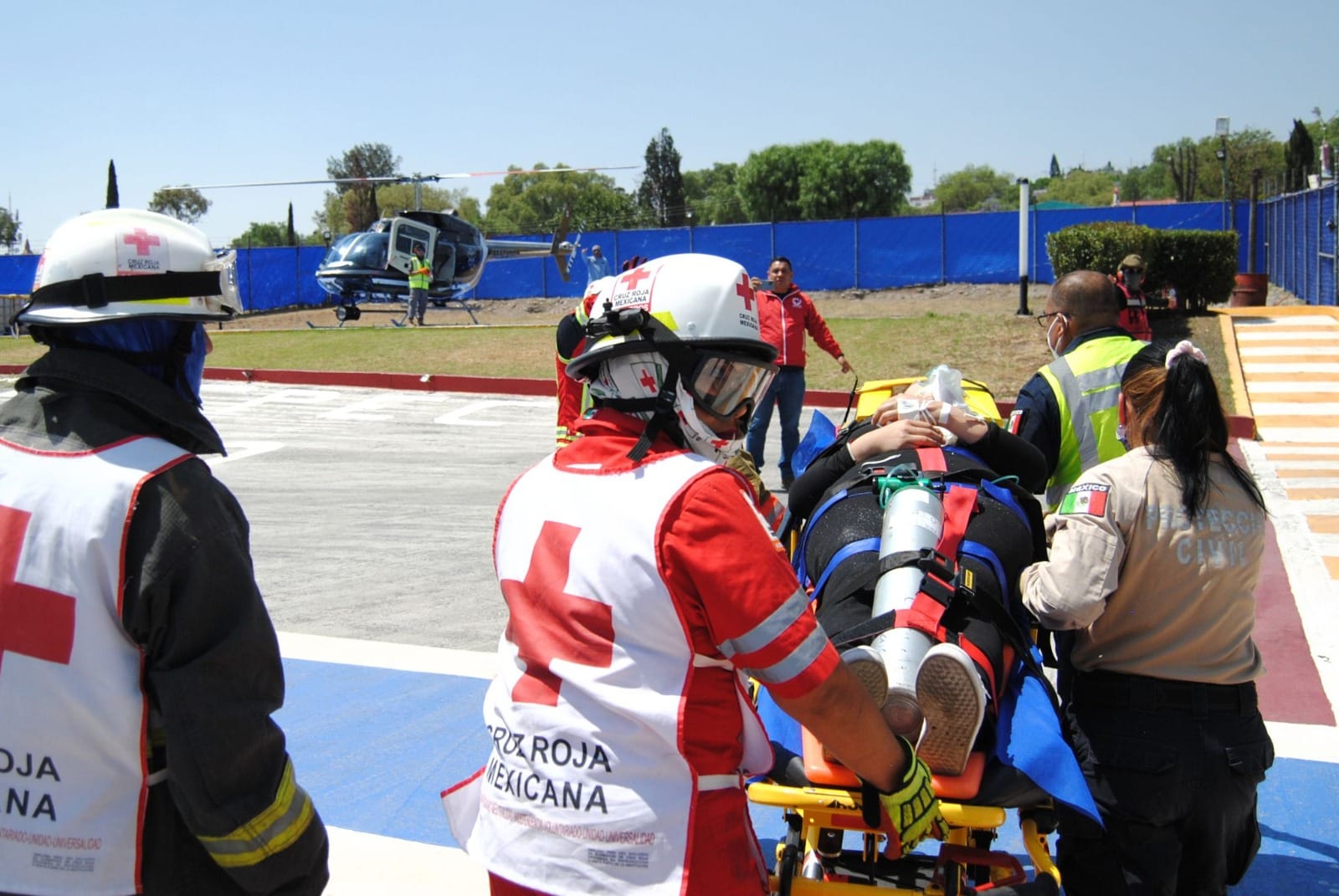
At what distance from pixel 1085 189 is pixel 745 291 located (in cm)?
12674

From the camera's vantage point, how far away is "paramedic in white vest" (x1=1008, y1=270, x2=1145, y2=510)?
4852mm

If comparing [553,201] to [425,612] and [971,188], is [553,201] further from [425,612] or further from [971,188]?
[425,612]

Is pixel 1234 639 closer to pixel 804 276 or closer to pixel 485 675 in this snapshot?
pixel 485 675

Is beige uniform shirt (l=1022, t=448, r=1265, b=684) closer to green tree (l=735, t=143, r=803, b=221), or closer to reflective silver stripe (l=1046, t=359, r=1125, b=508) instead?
reflective silver stripe (l=1046, t=359, r=1125, b=508)

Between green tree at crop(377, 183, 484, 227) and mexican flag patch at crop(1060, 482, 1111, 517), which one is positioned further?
green tree at crop(377, 183, 484, 227)

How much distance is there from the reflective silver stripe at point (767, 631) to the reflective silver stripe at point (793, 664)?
0.05 metres

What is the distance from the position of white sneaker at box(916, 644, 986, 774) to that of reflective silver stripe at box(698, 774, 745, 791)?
838mm

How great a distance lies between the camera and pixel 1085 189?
119375 mm

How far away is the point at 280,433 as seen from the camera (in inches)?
608

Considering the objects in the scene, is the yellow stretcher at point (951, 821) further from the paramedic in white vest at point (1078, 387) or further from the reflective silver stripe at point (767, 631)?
the paramedic in white vest at point (1078, 387)

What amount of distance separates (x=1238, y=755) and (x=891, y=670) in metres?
0.99

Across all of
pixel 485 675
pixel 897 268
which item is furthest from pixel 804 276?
pixel 485 675

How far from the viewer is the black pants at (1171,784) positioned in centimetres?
319

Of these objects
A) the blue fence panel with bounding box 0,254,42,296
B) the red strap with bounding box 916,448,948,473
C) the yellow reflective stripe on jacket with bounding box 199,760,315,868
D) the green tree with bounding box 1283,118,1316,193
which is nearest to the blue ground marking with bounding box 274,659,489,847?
the red strap with bounding box 916,448,948,473
